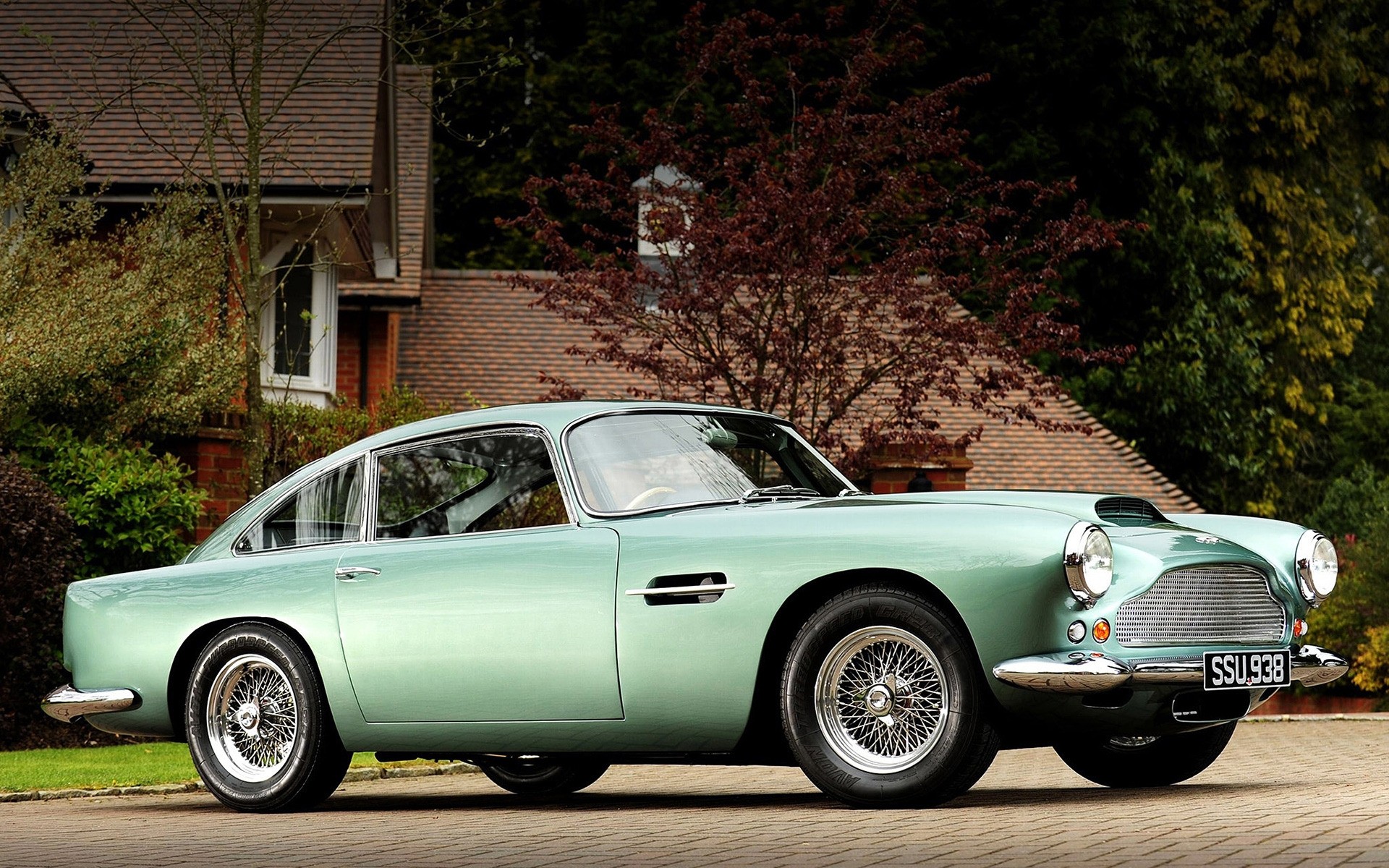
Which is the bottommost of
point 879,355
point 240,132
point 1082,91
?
point 879,355

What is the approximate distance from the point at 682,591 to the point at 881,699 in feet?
2.93

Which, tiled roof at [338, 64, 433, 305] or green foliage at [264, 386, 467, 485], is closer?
green foliage at [264, 386, 467, 485]

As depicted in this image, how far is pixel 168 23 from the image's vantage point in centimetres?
2339

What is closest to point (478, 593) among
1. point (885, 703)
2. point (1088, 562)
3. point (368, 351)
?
point (885, 703)

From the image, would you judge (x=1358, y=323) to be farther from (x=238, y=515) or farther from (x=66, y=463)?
(x=238, y=515)

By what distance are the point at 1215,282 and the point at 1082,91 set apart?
4911 millimetres

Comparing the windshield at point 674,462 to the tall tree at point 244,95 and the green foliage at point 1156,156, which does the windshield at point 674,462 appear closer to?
the tall tree at point 244,95

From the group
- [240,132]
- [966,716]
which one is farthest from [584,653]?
[240,132]

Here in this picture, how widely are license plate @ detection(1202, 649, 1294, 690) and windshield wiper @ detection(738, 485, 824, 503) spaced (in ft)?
6.28

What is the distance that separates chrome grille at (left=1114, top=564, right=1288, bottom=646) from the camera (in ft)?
22.6

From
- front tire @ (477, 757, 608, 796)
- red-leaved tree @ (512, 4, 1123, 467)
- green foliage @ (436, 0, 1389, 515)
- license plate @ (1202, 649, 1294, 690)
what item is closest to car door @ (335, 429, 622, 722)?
front tire @ (477, 757, 608, 796)

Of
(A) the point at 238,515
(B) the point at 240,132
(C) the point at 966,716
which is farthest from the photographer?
(B) the point at 240,132

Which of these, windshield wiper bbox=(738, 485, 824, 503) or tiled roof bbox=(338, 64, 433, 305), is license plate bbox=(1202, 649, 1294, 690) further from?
tiled roof bbox=(338, 64, 433, 305)

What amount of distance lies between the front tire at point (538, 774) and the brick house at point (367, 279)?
5.31 meters
